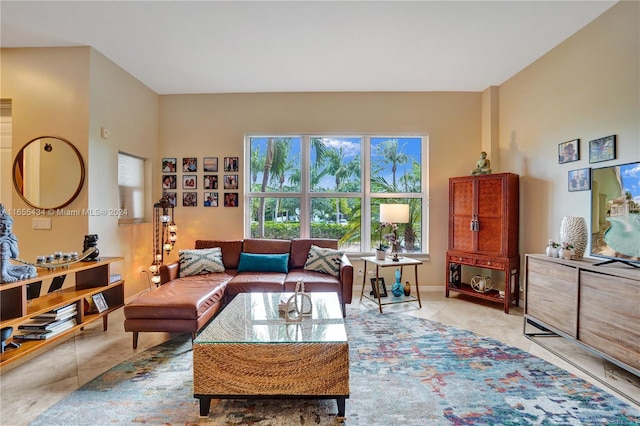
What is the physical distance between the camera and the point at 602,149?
2.56 m

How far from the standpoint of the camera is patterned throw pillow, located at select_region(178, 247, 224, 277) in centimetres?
329

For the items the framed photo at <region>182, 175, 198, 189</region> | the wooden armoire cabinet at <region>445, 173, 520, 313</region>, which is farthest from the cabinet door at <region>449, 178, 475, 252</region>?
the framed photo at <region>182, 175, 198, 189</region>

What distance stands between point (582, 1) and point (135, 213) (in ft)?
17.3

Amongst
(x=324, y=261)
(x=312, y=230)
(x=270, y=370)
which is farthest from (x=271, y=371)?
(x=312, y=230)

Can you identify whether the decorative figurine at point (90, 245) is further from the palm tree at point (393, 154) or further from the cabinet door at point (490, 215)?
the cabinet door at point (490, 215)

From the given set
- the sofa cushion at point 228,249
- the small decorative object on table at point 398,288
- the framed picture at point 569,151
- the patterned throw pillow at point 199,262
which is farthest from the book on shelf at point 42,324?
the framed picture at point 569,151

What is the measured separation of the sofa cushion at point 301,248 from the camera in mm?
3669

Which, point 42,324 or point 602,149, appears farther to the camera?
point 602,149

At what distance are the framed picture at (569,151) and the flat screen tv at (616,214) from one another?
0.63 metres

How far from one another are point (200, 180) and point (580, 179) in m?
4.56

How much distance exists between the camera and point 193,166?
166 inches

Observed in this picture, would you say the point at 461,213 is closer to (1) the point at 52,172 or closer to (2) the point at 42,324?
(2) the point at 42,324

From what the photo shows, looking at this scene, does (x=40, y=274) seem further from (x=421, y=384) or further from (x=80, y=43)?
(x=421, y=384)

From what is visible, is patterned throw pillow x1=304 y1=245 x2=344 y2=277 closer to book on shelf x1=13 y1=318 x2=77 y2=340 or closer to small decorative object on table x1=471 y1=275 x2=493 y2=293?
small decorative object on table x1=471 y1=275 x2=493 y2=293
